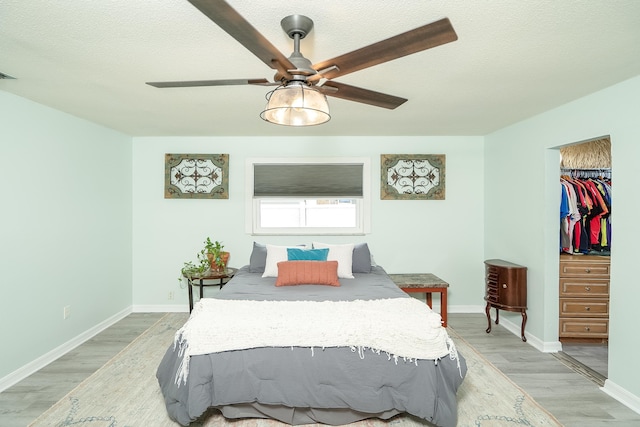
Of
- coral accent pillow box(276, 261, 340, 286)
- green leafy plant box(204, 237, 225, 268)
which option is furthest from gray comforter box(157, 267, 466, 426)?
green leafy plant box(204, 237, 225, 268)

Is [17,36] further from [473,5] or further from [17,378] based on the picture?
[17,378]

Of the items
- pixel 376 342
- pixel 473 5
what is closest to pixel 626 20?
pixel 473 5

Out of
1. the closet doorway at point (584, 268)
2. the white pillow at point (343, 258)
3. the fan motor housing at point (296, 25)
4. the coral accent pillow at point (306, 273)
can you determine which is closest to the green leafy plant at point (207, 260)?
the coral accent pillow at point (306, 273)

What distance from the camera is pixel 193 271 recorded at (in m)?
4.36

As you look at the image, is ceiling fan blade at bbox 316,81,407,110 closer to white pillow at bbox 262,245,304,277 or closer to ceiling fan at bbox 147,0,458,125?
ceiling fan at bbox 147,0,458,125

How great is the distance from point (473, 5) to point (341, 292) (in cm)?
240

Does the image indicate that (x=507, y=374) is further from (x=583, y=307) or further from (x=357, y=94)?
(x=357, y=94)

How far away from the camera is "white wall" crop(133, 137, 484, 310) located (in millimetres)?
4895

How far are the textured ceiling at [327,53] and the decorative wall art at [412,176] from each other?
1239mm

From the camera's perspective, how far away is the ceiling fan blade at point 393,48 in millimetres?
1343

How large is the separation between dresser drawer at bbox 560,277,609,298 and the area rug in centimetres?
117

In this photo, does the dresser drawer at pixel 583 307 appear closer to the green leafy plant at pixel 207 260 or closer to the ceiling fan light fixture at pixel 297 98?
the ceiling fan light fixture at pixel 297 98

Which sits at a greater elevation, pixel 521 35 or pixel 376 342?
pixel 521 35

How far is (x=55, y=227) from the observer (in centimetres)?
350
